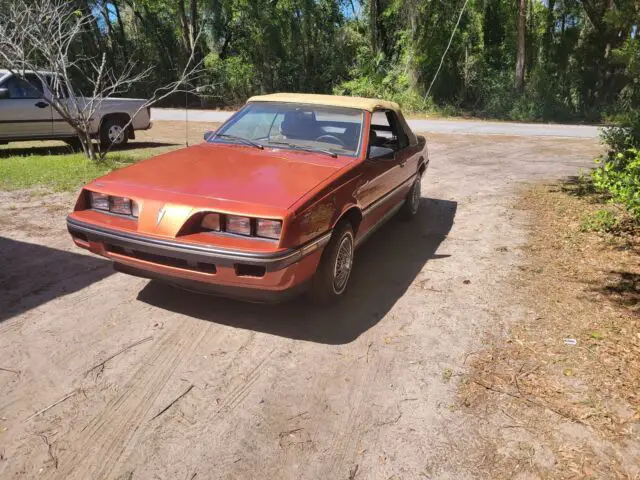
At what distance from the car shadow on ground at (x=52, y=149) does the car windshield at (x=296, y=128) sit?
291 inches

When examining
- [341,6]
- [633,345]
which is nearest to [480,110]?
[341,6]

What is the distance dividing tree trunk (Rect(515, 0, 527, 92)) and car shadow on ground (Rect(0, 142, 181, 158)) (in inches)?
635

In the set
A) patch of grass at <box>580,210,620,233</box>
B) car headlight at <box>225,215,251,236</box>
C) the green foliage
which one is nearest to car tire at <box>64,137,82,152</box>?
car headlight at <box>225,215,251,236</box>

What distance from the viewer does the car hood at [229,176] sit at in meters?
3.44

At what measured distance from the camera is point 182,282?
11.4ft

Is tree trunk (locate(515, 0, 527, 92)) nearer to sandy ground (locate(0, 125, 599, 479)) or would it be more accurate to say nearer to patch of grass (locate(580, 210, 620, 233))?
patch of grass (locate(580, 210, 620, 233))

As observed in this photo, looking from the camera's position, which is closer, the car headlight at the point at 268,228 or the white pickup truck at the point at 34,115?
the car headlight at the point at 268,228

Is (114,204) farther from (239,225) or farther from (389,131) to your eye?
(389,131)

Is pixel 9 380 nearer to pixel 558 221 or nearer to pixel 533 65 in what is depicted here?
pixel 558 221

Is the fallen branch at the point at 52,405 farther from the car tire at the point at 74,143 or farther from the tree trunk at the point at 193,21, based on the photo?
the tree trunk at the point at 193,21

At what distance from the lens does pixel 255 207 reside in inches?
129

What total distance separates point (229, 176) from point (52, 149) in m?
9.72

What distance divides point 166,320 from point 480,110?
74.3 feet

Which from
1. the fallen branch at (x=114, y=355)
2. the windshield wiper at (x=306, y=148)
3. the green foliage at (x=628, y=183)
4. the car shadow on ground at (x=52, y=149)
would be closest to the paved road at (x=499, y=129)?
the car shadow on ground at (x=52, y=149)
